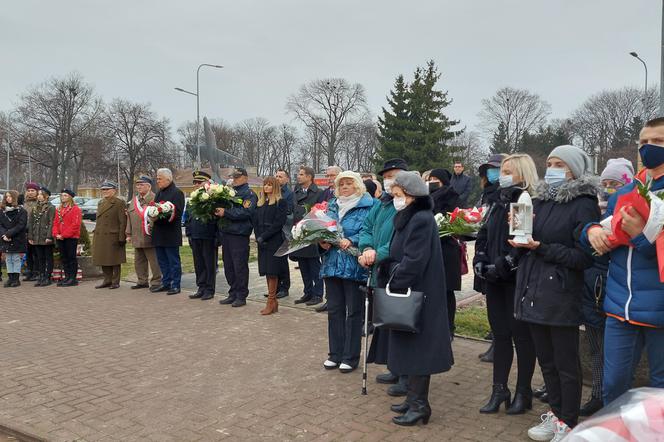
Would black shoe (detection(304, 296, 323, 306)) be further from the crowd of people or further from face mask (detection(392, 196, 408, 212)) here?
face mask (detection(392, 196, 408, 212))

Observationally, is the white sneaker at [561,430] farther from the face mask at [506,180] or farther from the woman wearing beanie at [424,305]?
the face mask at [506,180]

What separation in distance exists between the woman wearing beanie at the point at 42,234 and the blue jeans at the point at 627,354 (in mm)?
10190

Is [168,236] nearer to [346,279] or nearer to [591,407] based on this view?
[346,279]

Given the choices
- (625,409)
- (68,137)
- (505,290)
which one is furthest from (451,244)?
(68,137)

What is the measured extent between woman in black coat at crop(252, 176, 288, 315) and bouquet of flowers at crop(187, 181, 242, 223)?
0.52 metres

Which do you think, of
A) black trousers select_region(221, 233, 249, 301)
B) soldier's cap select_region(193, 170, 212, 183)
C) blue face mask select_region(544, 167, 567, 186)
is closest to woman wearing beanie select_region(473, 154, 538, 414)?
blue face mask select_region(544, 167, 567, 186)

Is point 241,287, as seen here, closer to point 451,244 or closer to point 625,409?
point 451,244

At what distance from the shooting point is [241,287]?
28.2 feet

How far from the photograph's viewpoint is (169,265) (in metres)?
9.94

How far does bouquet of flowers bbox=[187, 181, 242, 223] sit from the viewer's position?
27.4 ft

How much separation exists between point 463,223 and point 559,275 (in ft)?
6.03

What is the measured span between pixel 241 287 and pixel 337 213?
331 centimetres

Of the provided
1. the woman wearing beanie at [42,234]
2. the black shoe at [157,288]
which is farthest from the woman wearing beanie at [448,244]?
the woman wearing beanie at [42,234]

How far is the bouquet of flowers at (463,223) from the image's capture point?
5.33m
